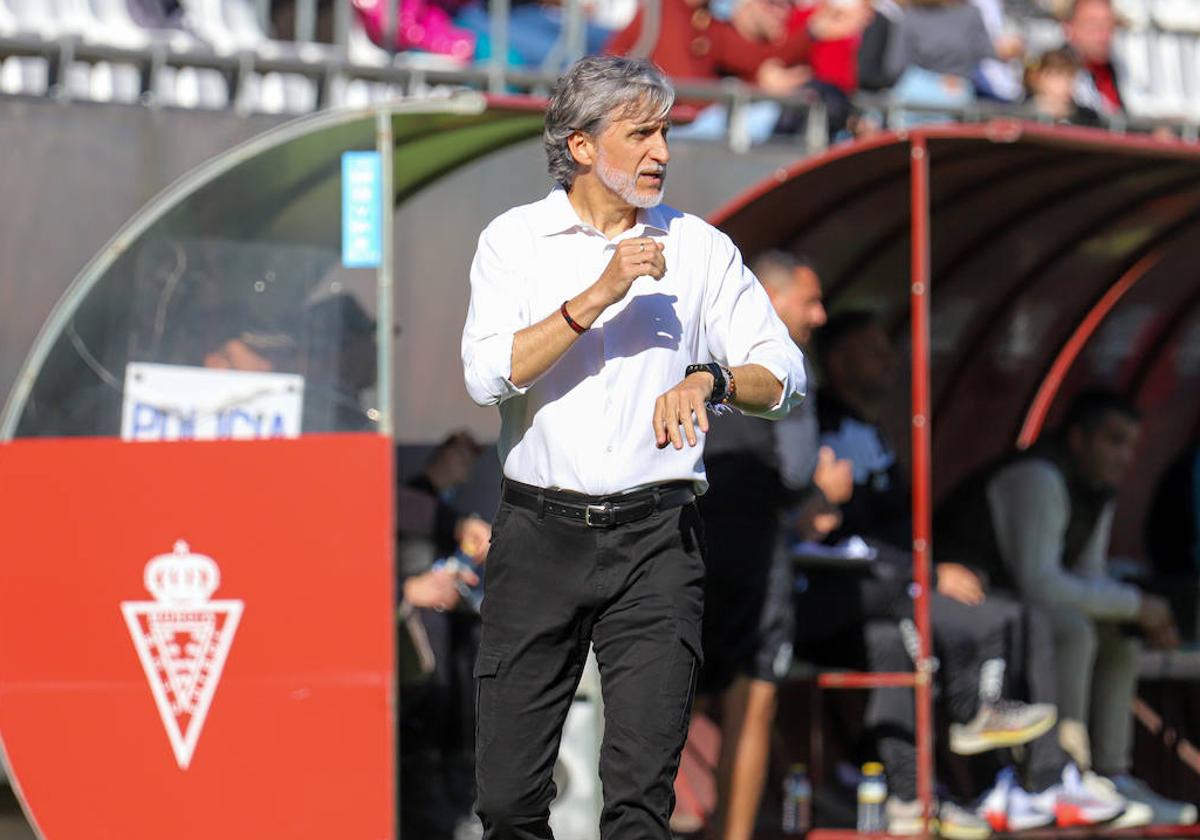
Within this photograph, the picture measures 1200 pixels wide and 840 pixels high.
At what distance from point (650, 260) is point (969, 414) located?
18.2 ft

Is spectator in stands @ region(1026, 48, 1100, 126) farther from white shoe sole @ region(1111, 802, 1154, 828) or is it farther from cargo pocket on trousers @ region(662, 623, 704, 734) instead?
cargo pocket on trousers @ region(662, 623, 704, 734)

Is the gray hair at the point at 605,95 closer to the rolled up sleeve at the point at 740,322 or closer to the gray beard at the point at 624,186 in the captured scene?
the gray beard at the point at 624,186

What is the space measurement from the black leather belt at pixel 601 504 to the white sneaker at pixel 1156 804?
4.50 metres

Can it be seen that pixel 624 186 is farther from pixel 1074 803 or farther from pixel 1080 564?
pixel 1080 564

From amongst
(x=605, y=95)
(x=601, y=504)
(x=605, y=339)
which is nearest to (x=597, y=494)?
(x=601, y=504)

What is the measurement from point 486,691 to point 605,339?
868mm

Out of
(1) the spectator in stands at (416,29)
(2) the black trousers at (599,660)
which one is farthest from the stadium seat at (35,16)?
(2) the black trousers at (599,660)

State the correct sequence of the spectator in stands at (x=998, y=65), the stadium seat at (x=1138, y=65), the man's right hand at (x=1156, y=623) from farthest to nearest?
the stadium seat at (x=1138, y=65) → the spectator in stands at (x=998, y=65) → the man's right hand at (x=1156, y=623)

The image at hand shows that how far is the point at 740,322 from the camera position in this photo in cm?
516

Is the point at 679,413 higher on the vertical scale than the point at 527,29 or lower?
lower

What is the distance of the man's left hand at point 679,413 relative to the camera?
178 inches

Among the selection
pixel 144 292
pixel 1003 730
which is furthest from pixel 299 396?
pixel 1003 730

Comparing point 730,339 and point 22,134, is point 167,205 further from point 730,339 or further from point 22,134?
point 730,339

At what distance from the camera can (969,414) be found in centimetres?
991
